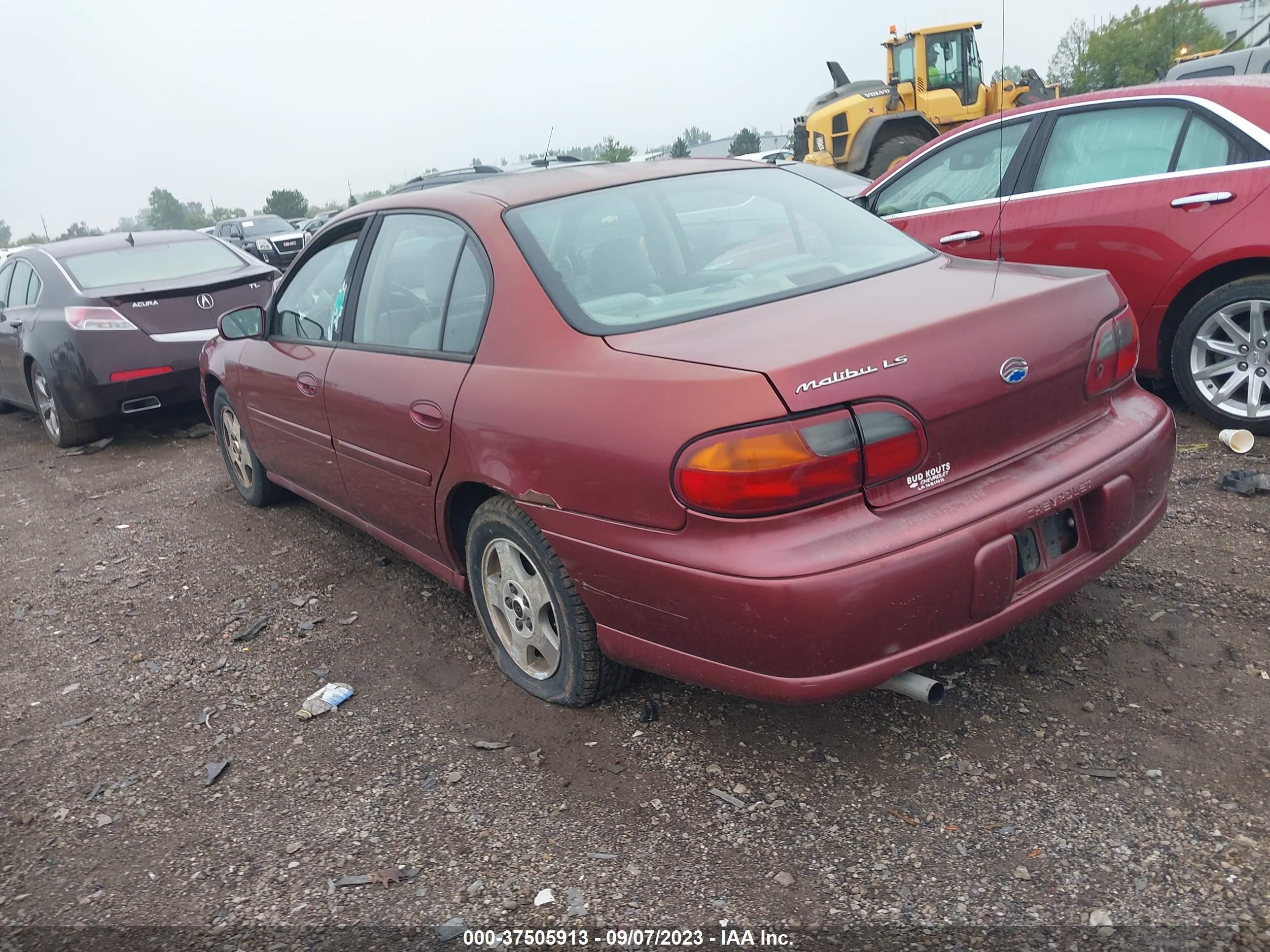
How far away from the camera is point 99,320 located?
276 inches

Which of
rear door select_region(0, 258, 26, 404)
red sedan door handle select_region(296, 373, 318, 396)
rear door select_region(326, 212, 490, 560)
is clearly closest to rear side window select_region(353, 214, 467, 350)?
rear door select_region(326, 212, 490, 560)

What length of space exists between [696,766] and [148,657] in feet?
7.66

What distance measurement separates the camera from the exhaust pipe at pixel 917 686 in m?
2.47

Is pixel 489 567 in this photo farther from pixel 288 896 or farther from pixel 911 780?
pixel 911 780

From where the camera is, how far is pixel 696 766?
2.79m

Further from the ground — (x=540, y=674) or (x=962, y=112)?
(x=962, y=112)

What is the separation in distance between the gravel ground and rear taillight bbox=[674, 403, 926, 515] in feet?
2.81

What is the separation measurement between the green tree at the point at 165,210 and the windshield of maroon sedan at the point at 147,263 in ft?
Result: 324

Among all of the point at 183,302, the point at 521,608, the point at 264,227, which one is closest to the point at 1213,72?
the point at 183,302

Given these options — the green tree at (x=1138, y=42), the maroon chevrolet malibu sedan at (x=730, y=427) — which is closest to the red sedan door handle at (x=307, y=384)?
the maroon chevrolet malibu sedan at (x=730, y=427)

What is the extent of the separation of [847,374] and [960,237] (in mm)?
3724

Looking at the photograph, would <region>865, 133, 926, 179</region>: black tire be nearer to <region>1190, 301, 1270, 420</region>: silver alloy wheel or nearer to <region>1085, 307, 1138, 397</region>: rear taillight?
<region>1190, 301, 1270, 420</region>: silver alloy wheel

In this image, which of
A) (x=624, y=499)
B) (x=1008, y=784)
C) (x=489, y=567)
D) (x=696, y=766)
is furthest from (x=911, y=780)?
(x=489, y=567)

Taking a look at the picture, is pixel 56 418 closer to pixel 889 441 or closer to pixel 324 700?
pixel 324 700
